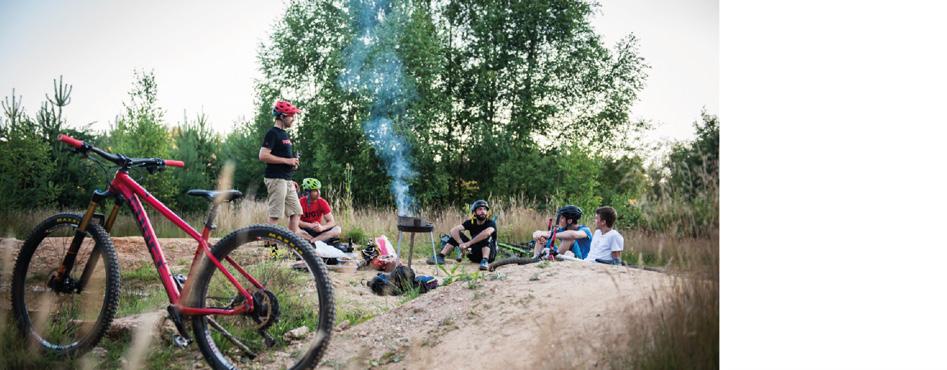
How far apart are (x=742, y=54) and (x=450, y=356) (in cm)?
230

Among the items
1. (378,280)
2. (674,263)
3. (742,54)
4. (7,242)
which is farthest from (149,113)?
(742,54)

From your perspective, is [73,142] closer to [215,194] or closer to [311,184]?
[215,194]

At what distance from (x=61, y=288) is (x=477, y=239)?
3.18 metres

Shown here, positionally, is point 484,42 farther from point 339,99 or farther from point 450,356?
point 450,356

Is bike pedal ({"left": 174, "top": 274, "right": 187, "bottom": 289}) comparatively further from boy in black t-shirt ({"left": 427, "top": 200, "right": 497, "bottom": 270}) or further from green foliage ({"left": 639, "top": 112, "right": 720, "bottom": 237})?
boy in black t-shirt ({"left": 427, "top": 200, "right": 497, "bottom": 270})

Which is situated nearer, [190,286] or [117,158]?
[190,286]

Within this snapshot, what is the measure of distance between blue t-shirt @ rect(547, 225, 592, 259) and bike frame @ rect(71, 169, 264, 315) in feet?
9.09

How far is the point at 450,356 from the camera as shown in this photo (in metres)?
2.67

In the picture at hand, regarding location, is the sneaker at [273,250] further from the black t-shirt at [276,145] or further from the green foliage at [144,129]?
the black t-shirt at [276,145]

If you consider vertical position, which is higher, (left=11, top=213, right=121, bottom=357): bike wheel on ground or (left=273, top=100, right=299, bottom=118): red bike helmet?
(left=273, top=100, right=299, bottom=118): red bike helmet

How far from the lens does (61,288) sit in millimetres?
2885

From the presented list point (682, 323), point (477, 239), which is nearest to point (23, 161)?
point (682, 323)

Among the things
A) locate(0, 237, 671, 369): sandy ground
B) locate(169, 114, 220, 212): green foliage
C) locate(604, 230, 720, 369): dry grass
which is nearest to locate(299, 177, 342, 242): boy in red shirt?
locate(169, 114, 220, 212): green foliage

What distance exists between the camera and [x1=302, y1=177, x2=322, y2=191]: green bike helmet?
4.78 metres
